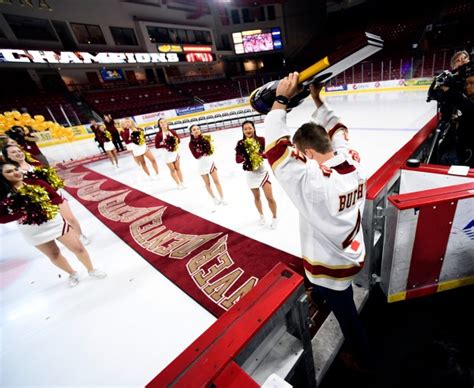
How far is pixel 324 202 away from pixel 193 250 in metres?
2.09

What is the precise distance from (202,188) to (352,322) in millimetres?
3834

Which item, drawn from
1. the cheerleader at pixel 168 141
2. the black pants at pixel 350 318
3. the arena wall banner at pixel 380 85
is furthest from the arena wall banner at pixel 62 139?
the arena wall banner at pixel 380 85

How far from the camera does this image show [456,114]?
2.43 m

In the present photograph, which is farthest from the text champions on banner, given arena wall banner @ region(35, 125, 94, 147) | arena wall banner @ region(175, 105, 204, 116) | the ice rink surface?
the ice rink surface

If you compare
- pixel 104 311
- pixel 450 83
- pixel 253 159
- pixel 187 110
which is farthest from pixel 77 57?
pixel 450 83

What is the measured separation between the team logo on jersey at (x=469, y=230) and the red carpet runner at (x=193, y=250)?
4.07ft

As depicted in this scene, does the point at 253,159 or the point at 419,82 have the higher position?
the point at 253,159

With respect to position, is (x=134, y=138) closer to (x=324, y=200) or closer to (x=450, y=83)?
(x=324, y=200)

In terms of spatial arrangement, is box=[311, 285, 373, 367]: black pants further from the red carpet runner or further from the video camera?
the video camera

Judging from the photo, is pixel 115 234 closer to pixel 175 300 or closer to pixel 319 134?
pixel 175 300

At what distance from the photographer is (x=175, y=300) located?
6.94 feet

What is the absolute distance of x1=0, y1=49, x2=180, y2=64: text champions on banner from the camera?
41.1 ft

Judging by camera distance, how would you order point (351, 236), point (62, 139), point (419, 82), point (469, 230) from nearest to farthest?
point (351, 236)
point (469, 230)
point (62, 139)
point (419, 82)

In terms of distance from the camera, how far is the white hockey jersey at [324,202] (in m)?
0.94
